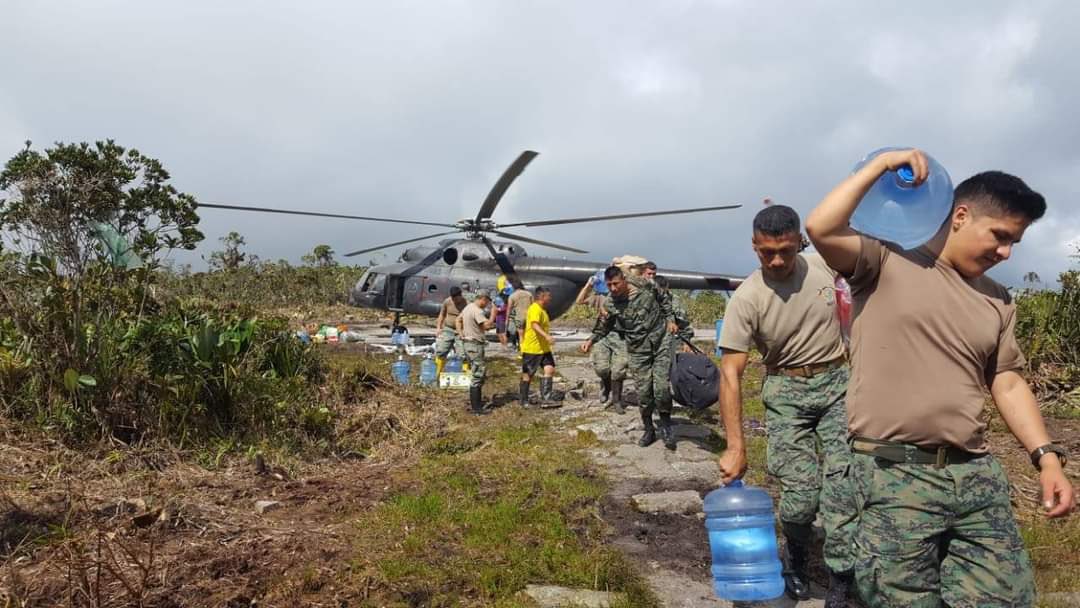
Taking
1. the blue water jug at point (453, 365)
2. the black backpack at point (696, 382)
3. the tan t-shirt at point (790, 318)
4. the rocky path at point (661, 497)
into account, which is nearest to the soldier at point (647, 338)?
the black backpack at point (696, 382)

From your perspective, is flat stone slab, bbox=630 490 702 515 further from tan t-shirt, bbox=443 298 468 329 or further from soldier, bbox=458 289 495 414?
tan t-shirt, bbox=443 298 468 329

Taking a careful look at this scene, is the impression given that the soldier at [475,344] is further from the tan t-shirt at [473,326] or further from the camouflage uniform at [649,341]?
the camouflage uniform at [649,341]

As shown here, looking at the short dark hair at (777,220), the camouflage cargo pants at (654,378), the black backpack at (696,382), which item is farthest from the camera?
the camouflage cargo pants at (654,378)

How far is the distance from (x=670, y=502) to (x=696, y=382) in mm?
1508

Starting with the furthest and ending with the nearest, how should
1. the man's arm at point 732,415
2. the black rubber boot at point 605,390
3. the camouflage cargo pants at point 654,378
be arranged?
the black rubber boot at point 605,390, the camouflage cargo pants at point 654,378, the man's arm at point 732,415

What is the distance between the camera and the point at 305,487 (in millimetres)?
4977

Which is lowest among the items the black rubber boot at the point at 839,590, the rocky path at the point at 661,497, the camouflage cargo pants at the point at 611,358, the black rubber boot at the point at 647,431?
the rocky path at the point at 661,497

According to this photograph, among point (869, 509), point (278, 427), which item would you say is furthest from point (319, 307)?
point (869, 509)

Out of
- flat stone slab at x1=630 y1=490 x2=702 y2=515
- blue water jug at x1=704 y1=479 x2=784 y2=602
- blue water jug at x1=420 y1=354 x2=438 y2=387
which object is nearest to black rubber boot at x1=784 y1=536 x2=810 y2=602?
blue water jug at x1=704 y1=479 x2=784 y2=602

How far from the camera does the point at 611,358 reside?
333 inches

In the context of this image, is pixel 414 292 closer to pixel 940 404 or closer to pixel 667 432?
pixel 667 432

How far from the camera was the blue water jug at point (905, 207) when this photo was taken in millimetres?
2074

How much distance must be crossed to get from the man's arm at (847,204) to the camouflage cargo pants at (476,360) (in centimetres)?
657

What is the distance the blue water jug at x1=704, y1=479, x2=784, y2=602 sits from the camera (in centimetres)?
321
